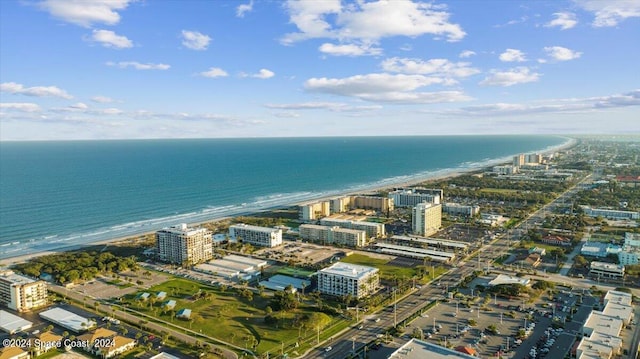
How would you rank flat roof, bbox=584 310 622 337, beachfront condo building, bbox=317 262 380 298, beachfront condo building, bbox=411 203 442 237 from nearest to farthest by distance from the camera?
flat roof, bbox=584 310 622 337
beachfront condo building, bbox=317 262 380 298
beachfront condo building, bbox=411 203 442 237

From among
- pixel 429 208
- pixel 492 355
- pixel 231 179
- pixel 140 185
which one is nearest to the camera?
pixel 492 355

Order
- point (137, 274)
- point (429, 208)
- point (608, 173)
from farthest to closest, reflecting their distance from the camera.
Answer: point (608, 173) < point (429, 208) < point (137, 274)

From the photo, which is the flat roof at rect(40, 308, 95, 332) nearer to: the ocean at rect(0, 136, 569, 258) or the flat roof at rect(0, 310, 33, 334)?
the flat roof at rect(0, 310, 33, 334)

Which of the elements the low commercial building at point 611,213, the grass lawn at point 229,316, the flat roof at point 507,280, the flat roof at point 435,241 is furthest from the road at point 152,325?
the low commercial building at point 611,213

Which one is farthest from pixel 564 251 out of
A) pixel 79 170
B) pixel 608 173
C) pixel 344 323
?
pixel 79 170

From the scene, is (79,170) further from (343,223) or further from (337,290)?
(337,290)

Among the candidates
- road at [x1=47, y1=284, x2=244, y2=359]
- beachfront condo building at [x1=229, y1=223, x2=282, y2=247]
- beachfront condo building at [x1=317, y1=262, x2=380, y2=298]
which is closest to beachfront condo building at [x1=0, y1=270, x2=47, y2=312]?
road at [x1=47, y1=284, x2=244, y2=359]

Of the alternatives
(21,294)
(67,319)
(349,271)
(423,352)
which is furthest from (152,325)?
(423,352)
